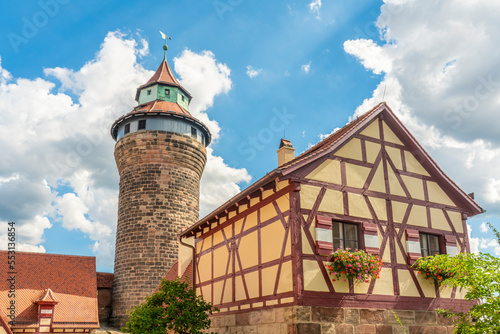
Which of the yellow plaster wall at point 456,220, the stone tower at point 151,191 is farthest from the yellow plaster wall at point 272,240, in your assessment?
the stone tower at point 151,191

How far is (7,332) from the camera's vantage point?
702 inches

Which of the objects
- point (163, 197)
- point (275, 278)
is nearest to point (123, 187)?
point (163, 197)

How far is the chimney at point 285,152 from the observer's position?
540 inches

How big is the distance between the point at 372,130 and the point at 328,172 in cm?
197

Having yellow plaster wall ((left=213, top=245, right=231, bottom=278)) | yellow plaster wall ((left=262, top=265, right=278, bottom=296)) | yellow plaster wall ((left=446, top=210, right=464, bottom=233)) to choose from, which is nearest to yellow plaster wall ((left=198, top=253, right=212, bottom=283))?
yellow plaster wall ((left=213, top=245, right=231, bottom=278))

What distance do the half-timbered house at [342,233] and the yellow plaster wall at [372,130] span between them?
3 centimetres

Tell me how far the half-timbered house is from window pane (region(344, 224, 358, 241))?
26mm

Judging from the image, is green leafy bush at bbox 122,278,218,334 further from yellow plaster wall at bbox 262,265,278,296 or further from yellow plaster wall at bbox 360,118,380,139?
yellow plaster wall at bbox 360,118,380,139

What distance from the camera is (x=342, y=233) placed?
11.2m

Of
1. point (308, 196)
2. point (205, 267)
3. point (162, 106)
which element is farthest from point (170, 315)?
point (162, 106)

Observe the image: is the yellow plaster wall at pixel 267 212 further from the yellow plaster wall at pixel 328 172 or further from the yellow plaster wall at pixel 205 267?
the yellow plaster wall at pixel 205 267

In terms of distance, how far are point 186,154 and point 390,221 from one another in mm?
15706

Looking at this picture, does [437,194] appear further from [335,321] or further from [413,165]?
[335,321]

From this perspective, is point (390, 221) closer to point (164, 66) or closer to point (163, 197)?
point (163, 197)
